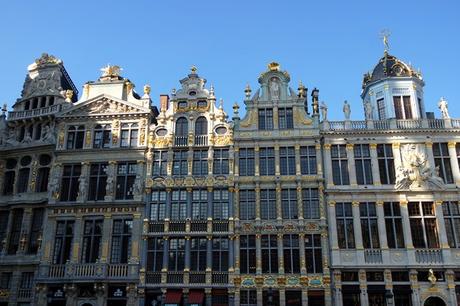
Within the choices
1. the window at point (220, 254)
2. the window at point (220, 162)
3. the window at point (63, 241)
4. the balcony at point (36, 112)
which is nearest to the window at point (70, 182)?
the window at point (63, 241)

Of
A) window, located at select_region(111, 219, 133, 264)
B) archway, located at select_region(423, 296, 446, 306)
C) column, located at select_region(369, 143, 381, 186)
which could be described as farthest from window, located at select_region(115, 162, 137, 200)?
archway, located at select_region(423, 296, 446, 306)

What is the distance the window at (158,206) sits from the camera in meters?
31.2

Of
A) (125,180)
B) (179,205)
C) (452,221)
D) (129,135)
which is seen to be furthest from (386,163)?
(129,135)

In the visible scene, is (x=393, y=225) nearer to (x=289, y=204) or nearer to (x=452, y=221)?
(x=452, y=221)

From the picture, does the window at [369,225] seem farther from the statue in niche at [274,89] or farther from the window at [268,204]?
the statue in niche at [274,89]

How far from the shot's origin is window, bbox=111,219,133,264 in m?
30.6

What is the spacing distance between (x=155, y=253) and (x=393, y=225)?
51.9 ft

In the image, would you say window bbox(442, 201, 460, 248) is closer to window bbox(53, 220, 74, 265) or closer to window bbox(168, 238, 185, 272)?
window bbox(168, 238, 185, 272)

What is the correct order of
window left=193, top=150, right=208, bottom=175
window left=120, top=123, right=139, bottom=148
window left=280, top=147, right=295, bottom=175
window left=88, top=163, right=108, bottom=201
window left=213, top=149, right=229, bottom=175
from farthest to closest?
window left=120, top=123, right=139, bottom=148
window left=88, top=163, right=108, bottom=201
window left=193, top=150, right=208, bottom=175
window left=213, top=149, right=229, bottom=175
window left=280, top=147, right=295, bottom=175

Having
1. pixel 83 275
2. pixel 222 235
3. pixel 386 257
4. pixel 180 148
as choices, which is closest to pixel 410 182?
pixel 386 257

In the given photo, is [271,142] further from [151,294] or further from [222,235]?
[151,294]

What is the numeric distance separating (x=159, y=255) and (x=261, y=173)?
8886 mm

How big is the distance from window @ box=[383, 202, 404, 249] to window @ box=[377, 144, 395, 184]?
1.74m

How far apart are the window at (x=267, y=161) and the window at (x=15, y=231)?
700 inches
